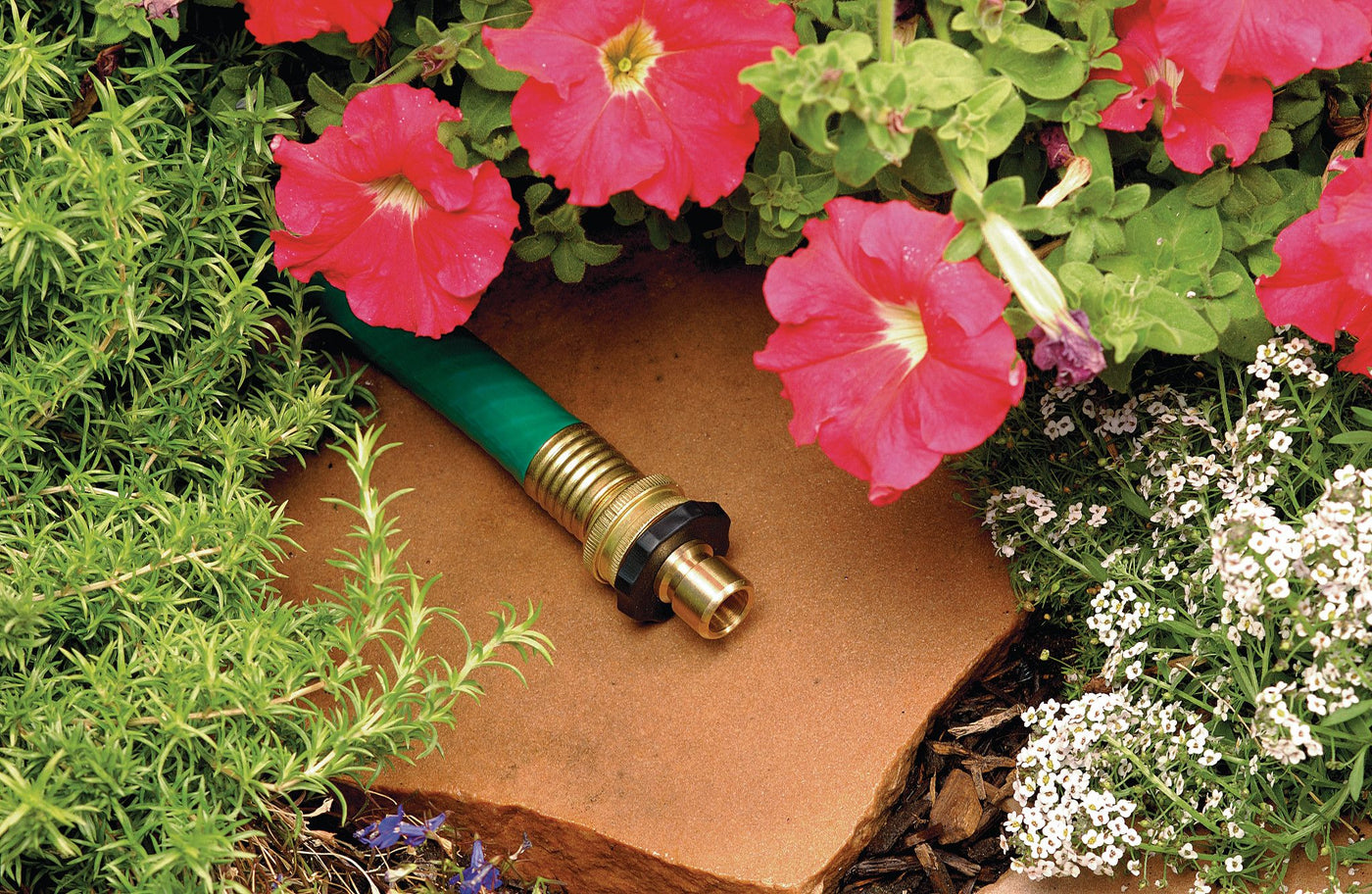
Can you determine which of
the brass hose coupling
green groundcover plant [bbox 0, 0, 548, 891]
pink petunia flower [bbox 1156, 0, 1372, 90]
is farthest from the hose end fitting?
pink petunia flower [bbox 1156, 0, 1372, 90]

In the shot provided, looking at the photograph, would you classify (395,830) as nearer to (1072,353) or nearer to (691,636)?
(691,636)

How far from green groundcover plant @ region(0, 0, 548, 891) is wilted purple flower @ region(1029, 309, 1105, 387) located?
1.91ft

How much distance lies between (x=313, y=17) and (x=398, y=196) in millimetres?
222

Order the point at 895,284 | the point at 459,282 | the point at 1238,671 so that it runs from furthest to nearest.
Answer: the point at 459,282 → the point at 1238,671 → the point at 895,284

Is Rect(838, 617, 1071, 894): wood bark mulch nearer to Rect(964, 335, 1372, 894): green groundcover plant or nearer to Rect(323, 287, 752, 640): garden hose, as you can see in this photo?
Rect(964, 335, 1372, 894): green groundcover plant

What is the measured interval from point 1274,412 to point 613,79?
0.78m

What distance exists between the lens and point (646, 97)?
1.20 metres

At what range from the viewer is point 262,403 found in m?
1.47

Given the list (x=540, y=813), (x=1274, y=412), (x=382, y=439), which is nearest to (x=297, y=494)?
(x=382, y=439)

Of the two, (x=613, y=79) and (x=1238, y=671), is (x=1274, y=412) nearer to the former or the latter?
(x=1238, y=671)

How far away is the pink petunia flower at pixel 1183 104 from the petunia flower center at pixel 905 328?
317mm

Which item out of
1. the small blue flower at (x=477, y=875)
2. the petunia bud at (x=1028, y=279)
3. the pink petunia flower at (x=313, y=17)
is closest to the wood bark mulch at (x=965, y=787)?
the small blue flower at (x=477, y=875)

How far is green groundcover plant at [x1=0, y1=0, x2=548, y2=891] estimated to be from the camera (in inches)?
45.0

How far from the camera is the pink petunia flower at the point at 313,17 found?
1213mm
